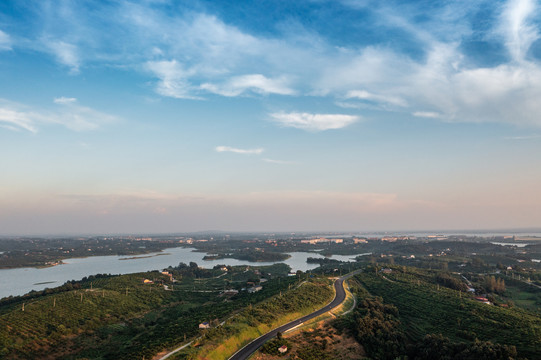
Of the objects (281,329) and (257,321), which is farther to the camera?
(257,321)

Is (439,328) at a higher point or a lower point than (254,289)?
higher

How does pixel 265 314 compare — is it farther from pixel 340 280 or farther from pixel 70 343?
pixel 340 280

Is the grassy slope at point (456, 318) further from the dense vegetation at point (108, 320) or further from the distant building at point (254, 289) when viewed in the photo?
the distant building at point (254, 289)

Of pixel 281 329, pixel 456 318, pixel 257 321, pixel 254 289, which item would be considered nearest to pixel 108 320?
pixel 257 321

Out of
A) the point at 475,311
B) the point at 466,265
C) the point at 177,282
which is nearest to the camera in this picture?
the point at 475,311

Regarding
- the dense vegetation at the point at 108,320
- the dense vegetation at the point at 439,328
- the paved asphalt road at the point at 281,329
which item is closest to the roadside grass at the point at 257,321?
the paved asphalt road at the point at 281,329

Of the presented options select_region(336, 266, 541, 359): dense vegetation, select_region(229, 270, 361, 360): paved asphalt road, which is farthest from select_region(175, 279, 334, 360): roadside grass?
select_region(336, 266, 541, 359): dense vegetation

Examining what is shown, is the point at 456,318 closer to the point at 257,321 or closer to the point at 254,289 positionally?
the point at 257,321

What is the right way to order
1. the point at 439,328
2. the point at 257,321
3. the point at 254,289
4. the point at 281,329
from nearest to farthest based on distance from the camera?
the point at 281,329 < the point at 257,321 < the point at 439,328 < the point at 254,289

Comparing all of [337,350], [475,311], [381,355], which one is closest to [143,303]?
[337,350]

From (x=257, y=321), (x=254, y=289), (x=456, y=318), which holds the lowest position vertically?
(x=254, y=289)

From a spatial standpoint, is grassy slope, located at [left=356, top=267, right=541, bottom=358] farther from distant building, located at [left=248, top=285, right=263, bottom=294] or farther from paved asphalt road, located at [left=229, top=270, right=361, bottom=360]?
distant building, located at [left=248, top=285, right=263, bottom=294]
